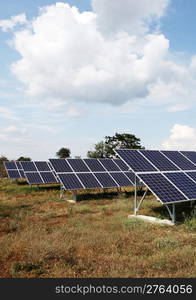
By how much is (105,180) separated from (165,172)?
29.3 ft

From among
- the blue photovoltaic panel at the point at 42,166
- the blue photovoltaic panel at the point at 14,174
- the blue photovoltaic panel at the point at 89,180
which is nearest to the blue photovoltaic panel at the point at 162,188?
the blue photovoltaic panel at the point at 89,180

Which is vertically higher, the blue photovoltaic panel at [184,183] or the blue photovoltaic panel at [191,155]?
the blue photovoltaic panel at [191,155]

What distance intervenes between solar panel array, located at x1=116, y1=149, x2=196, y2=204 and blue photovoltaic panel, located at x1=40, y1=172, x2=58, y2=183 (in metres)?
15.7

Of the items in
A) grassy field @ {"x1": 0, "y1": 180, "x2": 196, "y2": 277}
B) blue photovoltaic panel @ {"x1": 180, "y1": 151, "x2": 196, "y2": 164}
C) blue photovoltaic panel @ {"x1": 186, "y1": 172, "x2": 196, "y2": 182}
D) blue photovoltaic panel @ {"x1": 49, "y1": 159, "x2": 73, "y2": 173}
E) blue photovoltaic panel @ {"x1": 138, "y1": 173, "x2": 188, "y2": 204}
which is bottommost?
grassy field @ {"x1": 0, "y1": 180, "x2": 196, "y2": 277}

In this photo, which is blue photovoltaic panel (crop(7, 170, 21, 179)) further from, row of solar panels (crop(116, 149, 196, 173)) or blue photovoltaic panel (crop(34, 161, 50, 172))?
row of solar panels (crop(116, 149, 196, 173))

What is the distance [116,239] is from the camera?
37.7ft

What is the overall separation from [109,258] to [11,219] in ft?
28.1

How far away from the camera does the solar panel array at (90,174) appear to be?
76.6 feet

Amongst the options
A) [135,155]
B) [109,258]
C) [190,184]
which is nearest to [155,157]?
[135,155]

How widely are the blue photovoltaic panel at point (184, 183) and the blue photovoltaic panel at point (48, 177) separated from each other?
17911mm

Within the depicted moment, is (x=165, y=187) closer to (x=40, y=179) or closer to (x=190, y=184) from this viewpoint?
(x=190, y=184)

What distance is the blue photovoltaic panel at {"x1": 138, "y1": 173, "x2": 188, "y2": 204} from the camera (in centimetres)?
1396

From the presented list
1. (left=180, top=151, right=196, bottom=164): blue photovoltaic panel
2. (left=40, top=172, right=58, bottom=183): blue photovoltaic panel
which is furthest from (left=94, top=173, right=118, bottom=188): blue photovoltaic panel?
(left=40, top=172, right=58, bottom=183): blue photovoltaic panel

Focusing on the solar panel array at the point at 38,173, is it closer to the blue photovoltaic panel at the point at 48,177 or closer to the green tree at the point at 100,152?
the blue photovoltaic panel at the point at 48,177
